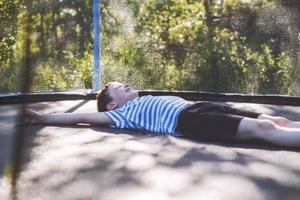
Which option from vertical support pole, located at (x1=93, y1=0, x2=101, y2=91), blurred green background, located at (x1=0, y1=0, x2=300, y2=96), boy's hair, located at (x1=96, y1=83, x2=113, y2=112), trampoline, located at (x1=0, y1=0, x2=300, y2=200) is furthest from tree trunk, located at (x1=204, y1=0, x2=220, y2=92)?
trampoline, located at (x1=0, y1=0, x2=300, y2=200)

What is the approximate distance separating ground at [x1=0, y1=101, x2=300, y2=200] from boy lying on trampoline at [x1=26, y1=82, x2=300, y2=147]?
0.18 feet

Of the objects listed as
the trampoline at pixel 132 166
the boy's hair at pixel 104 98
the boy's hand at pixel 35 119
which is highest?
the boy's hair at pixel 104 98

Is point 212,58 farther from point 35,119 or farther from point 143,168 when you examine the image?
point 143,168

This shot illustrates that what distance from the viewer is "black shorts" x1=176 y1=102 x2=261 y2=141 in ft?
5.07

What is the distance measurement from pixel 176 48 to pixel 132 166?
3388mm

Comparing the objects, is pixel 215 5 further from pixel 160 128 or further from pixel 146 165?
pixel 146 165

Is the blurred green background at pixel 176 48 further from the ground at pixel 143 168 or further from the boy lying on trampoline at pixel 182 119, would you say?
the ground at pixel 143 168

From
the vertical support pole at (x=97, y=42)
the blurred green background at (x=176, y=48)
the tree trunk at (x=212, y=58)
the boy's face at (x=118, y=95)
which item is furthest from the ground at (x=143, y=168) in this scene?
the tree trunk at (x=212, y=58)

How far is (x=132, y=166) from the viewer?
4.06ft

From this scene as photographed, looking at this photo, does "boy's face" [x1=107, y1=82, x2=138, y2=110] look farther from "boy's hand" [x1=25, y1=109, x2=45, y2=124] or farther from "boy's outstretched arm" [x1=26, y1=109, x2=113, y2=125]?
"boy's hand" [x1=25, y1=109, x2=45, y2=124]

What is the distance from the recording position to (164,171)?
1.18 m

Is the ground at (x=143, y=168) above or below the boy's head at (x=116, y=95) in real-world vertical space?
below

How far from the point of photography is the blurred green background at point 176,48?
4.01 m

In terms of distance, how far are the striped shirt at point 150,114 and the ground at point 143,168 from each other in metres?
0.06
